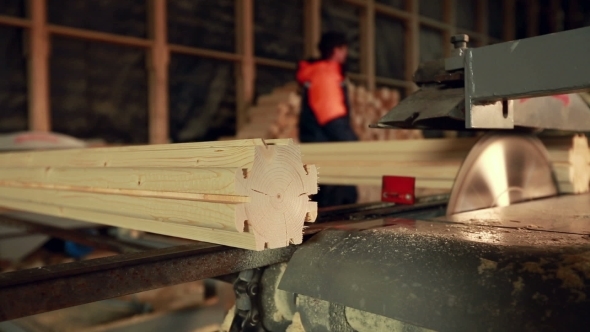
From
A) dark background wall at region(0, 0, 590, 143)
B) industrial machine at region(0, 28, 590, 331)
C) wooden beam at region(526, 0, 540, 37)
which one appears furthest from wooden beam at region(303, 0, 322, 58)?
wooden beam at region(526, 0, 540, 37)

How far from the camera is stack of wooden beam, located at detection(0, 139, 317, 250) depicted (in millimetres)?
1257

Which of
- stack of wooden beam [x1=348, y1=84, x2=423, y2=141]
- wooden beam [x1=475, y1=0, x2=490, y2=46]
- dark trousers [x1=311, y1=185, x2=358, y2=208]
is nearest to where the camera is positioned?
dark trousers [x1=311, y1=185, x2=358, y2=208]

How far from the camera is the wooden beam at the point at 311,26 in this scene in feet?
23.5

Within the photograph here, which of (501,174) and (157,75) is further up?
(157,75)

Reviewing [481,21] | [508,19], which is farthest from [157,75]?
[508,19]

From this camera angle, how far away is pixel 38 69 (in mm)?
4637

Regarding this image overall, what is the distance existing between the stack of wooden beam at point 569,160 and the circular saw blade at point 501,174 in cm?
6

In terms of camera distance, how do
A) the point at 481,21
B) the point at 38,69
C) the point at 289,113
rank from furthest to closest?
1. the point at 481,21
2. the point at 289,113
3. the point at 38,69

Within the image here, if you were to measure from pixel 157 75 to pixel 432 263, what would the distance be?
478cm

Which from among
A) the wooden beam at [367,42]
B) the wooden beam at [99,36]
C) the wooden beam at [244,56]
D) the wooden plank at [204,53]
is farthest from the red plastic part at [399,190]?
the wooden beam at [367,42]

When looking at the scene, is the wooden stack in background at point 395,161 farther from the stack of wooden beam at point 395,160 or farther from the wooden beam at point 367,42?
the wooden beam at point 367,42

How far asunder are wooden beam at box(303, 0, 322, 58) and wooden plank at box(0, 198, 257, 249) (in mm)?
5456

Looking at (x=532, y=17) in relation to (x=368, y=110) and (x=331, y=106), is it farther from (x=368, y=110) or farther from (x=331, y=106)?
(x=331, y=106)

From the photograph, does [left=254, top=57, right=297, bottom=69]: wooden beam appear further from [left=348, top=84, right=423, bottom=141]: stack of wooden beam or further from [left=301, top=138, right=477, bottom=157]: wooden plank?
[left=301, top=138, right=477, bottom=157]: wooden plank
